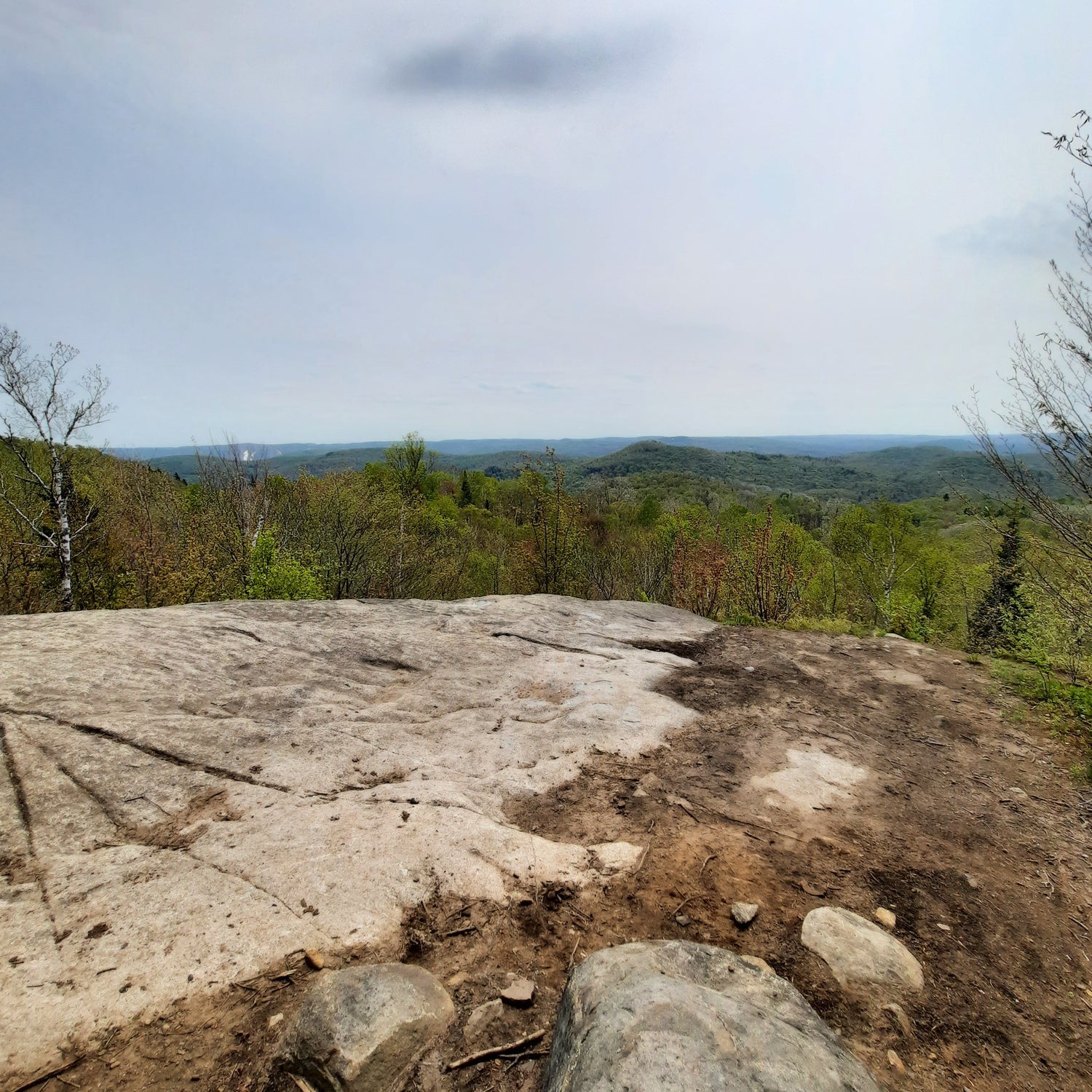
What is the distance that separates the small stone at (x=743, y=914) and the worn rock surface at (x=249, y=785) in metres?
0.89

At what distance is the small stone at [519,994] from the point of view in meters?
3.07

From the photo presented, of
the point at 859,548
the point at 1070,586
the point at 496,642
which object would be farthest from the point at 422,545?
the point at 859,548

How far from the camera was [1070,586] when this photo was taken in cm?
952

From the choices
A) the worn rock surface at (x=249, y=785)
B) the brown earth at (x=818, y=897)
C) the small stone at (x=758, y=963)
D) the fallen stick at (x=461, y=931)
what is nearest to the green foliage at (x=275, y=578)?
the worn rock surface at (x=249, y=785)

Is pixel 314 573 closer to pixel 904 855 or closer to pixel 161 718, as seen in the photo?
pixel 161 718

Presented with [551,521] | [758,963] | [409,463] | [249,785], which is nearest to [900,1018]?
[758,963]

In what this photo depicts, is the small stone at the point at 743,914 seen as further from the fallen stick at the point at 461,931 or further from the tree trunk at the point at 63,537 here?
the tree trunk at the point at 63,537

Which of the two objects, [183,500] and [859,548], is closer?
[183,500]

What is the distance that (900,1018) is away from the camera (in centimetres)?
307

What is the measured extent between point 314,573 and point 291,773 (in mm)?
16017

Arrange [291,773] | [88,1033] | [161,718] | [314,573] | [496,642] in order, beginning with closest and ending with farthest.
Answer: [88,1033]
[291,773]
[161,718]
[496,642]
[314,573]

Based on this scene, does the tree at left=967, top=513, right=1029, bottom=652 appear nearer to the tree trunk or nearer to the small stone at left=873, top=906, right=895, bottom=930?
the small stone at left=873, top=906, right=895, bottom=930

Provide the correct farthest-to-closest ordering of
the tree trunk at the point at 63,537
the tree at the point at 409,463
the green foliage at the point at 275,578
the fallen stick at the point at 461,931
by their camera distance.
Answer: the tree at the point at 409,463 → the tree trunk at the point at 63,537 → the green foliage at the point at 275,578 → the fallen stick at the point at 461,931

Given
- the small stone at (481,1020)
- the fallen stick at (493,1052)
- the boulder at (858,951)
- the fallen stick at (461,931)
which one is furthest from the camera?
the fallen stick at (461,931)
